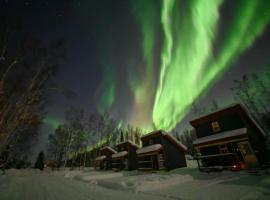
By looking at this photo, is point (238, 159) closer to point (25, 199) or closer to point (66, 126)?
point (25, 199)

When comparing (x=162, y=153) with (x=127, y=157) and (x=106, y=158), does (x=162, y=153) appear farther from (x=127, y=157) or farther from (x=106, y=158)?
(x=106, y=158)

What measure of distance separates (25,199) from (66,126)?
108 ft

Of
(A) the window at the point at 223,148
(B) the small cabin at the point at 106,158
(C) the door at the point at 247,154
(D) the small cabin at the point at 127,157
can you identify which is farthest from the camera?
(B) the small cabin at the point at 106,158

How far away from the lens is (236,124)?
16.7m

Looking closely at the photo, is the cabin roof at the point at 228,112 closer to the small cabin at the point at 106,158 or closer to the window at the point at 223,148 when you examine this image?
the window at the point at 223,148

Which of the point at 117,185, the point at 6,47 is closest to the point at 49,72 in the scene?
the point at 6,47

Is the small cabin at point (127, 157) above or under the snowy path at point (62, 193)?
above

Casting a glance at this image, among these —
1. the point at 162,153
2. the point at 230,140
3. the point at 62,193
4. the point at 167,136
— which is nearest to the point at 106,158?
the point at 162,153

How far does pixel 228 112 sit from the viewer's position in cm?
1753

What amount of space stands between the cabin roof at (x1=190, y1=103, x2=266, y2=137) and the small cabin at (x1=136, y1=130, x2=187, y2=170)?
570 cm

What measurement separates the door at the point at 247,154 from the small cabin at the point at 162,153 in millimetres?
9853

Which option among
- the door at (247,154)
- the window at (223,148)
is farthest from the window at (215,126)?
the door at (247,154)

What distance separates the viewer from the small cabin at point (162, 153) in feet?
73.0

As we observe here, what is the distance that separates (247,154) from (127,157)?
22412 mm
